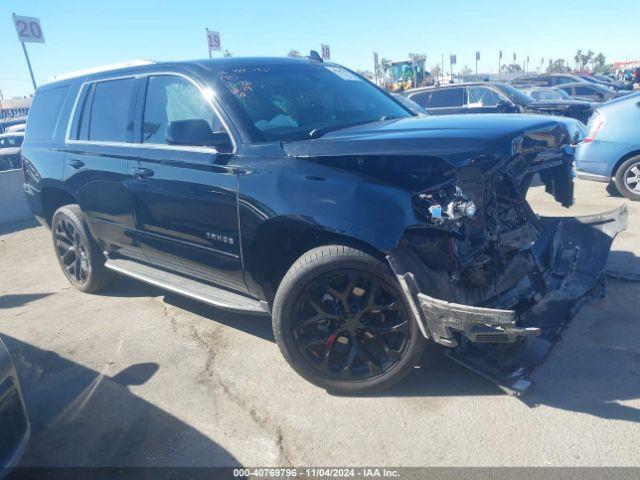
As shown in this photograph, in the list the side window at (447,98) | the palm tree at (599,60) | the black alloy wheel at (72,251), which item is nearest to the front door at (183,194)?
the black alloy wheel at (72,251)

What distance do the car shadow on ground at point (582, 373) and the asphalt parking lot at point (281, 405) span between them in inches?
0.4

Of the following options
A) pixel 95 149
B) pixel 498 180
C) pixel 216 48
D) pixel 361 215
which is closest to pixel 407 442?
pixel 361 215

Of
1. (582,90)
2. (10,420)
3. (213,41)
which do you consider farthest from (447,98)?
(10,420)

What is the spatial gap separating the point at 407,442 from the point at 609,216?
2.77 m

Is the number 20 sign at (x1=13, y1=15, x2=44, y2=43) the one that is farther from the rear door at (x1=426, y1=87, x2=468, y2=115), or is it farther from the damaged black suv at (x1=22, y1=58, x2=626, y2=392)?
the damaged black suv at (x1=22, y1=58, x2=626, y2=392)

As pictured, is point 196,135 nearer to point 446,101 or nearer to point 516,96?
point 516,96

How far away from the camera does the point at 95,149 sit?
4555 millimetres

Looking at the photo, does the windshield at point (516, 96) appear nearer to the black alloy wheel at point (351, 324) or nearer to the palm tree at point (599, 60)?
the black alloy wheel at point (351, 324)

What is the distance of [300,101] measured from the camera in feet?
12.6

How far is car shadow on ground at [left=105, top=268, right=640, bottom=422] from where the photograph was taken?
2.95m

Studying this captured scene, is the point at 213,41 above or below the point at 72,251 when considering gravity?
above

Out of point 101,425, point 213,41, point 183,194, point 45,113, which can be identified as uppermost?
point 213,41

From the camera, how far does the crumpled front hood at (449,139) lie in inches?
105

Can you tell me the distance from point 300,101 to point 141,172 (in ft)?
4.49
